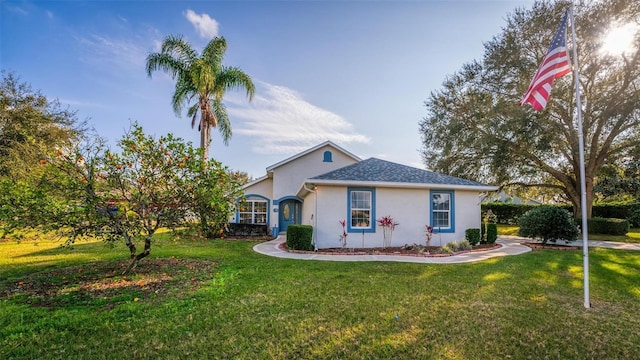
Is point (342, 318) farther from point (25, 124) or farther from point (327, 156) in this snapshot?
point (25, 124)

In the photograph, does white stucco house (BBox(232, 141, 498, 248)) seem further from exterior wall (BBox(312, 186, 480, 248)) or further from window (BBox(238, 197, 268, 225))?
window (BBox(238, 197, 268, 225))

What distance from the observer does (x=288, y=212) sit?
18.9 m

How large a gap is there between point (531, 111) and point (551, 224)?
274 inches

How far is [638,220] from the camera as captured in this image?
22.0 meters

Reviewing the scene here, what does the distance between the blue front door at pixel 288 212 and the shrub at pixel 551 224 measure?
39.3ft

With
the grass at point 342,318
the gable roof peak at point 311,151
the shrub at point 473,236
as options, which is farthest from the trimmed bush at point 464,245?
the gable roof peak at point 311,151

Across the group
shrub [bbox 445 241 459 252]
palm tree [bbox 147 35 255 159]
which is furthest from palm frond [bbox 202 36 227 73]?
shrub [bbox 445 241 459 252]

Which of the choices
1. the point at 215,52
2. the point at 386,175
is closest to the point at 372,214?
the point at 386,175

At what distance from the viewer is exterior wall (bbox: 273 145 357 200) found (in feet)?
59.7

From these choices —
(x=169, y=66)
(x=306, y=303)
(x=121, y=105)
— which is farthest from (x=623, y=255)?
(x=169, y=66)

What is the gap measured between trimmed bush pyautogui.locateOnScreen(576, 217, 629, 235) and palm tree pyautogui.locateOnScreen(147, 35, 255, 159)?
22810mm

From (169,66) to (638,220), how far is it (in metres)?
33.9

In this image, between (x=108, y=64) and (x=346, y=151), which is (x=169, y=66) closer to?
(x=108, y=64)

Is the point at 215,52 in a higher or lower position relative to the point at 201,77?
higher
